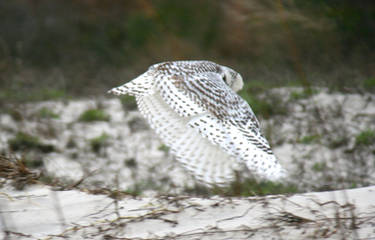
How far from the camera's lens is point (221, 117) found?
3385mm

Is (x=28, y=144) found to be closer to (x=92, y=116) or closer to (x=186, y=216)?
(x=92, y=116)

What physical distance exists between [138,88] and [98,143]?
1489mm

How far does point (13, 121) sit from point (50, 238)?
3901mm

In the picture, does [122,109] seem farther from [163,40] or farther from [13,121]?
[163,40]

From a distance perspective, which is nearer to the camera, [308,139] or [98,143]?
[308,139]

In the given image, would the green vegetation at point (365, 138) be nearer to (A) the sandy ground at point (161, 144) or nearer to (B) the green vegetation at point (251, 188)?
(A) the sandy ground at point (161, 144)

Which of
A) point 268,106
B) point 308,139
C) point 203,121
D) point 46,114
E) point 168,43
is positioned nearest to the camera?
point 203,121

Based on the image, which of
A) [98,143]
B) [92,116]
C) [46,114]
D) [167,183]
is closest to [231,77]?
[167,183]

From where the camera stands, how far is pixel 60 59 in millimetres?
11539

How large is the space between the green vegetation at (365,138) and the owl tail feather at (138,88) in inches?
88.3

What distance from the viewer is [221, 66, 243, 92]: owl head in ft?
14.0

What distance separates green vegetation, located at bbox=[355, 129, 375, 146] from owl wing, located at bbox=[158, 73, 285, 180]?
1645mm

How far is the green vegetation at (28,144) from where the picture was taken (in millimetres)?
4914

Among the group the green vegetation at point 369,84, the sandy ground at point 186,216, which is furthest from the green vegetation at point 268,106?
the sandy ground at point 186,216
